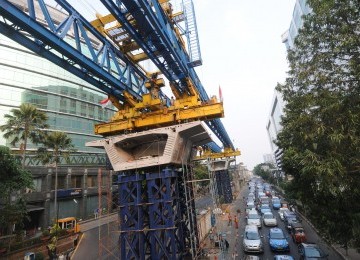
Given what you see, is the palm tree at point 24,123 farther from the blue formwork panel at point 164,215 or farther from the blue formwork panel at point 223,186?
the blue formwork panel at point 223,186

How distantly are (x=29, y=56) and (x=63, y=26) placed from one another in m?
42.1


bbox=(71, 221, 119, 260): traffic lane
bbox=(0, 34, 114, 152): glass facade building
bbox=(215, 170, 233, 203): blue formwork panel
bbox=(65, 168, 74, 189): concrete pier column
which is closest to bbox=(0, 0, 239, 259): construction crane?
bbox=(71, 221, 119, 260): traffic lane

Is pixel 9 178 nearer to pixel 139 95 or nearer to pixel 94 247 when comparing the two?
pixel 94 247

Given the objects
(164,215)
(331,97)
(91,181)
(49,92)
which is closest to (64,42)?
(164,215)

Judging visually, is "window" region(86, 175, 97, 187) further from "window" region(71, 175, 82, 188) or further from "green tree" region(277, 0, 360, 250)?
"green tree" region(277, 0, 360, 250)

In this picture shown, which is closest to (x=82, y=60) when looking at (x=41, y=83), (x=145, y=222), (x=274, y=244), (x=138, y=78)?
(x=138, y=78)

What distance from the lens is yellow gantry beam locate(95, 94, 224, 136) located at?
43.9 feet

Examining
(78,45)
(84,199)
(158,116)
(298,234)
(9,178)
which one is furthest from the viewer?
(84,199)

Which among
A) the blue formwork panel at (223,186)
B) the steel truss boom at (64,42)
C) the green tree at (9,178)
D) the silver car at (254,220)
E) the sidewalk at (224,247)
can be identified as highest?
the steel truss boom at (64,42)

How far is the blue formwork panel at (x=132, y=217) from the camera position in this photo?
12.5m

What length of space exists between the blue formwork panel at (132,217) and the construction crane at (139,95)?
0.16 ft

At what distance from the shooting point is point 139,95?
16797 mm

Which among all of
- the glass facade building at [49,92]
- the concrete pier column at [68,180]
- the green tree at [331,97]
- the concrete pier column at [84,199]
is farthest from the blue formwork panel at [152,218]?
the glass facade building at [49,92]

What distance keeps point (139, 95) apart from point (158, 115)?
3143 mm
